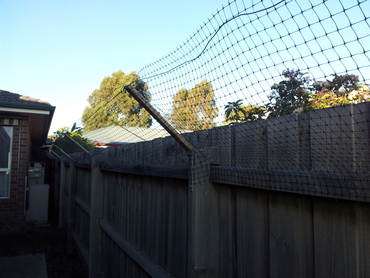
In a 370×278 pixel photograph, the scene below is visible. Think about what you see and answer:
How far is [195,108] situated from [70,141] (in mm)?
6505

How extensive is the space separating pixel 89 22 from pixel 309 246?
9.66 m

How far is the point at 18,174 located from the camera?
9.08 meters

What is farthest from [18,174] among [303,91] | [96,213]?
[303,91]

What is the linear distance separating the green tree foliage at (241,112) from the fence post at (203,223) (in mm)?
319

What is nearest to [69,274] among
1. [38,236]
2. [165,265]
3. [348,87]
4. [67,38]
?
[38,236]

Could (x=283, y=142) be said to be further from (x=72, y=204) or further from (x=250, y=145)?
(x=72, y=204)

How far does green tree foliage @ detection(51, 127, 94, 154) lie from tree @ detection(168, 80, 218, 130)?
420 centimetres

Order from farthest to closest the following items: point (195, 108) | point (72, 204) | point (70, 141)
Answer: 1. point (70, 141)
2. point (72, 204)
3. point (195, 108)

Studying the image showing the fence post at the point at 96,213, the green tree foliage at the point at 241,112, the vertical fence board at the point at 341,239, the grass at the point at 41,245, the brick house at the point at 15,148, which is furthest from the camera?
the brick house at the point at 15,148

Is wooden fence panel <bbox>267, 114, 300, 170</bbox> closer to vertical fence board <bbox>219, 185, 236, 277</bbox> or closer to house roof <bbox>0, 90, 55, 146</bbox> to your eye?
vertical fence board <bbox>219, 185, 236, 277</bbox>

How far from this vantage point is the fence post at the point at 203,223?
6.81 feet

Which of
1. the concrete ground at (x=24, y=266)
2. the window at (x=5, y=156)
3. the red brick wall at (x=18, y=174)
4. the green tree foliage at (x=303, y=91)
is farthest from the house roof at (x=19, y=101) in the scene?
the green tree foliage at (x=303, y=91)

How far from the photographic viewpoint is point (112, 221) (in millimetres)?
4535

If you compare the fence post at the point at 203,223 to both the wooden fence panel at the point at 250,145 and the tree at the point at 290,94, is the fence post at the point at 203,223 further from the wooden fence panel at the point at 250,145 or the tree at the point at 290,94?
the tree at the point at 290,94
